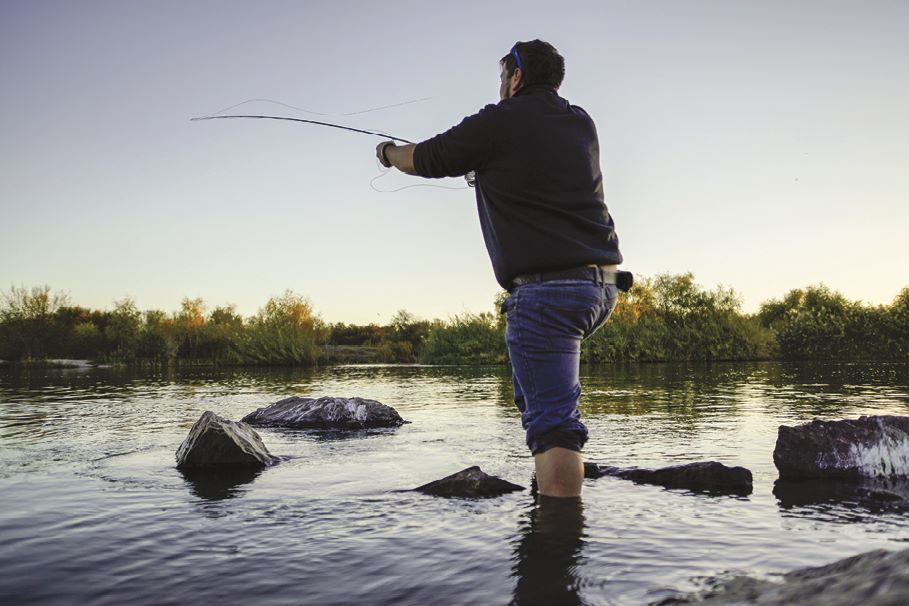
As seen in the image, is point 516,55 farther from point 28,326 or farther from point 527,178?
point 28,326

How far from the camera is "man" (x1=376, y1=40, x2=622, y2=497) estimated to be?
333cm

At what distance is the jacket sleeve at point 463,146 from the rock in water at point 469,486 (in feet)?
5.92

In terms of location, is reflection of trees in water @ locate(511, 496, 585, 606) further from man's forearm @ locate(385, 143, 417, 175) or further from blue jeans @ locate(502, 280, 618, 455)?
man's forearm @ locate(385, 143, 417, 175)

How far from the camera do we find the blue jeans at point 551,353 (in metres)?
3.31

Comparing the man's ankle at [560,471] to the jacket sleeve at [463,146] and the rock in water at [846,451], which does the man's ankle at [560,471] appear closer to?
the jacket sleeve at [463,146]

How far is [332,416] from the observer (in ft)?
26.8

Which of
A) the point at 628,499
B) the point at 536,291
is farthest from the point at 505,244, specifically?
the point at 628,499

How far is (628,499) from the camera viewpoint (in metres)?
3.87

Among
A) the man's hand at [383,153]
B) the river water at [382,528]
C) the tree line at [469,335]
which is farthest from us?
the tree line at [469,335]

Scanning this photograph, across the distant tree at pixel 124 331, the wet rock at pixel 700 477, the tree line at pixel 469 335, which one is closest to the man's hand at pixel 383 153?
the wet rock at pixel 700 477

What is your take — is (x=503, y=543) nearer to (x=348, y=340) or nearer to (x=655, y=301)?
(x=655, y=301)

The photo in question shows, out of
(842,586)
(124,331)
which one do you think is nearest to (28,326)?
(124,331)

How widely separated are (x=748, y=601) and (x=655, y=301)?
1357 inches

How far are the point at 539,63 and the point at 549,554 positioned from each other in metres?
2.38
